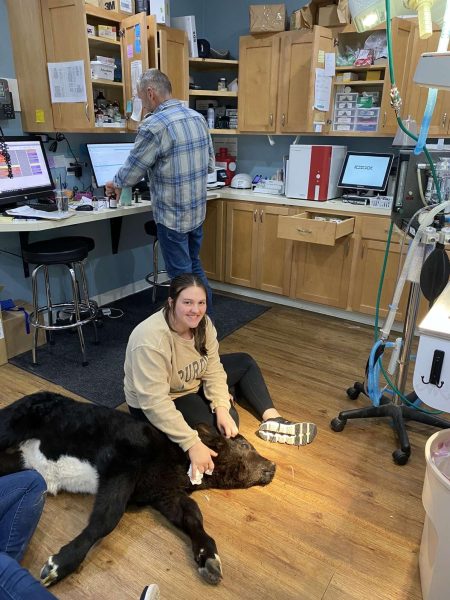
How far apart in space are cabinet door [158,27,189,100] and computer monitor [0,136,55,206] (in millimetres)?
999

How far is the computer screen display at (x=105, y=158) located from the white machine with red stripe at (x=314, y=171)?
4.02 feet

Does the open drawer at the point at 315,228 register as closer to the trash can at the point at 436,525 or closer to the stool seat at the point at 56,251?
the stool seat at the point at 56,251

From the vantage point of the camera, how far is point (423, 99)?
3.00 meters

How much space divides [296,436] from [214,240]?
218 cm

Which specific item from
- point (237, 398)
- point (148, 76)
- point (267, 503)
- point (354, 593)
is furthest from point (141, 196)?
point (354, 593)

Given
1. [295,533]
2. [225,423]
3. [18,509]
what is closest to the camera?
[18,509]

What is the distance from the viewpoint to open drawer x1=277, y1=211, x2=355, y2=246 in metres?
3.06

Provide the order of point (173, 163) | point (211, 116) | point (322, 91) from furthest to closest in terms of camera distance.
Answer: point (211, 116), point (322, 91), point (173, 163)

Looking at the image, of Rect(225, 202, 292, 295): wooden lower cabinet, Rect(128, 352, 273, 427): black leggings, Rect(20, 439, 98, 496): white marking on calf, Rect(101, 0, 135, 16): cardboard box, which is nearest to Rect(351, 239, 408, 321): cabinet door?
Rect(225, 202, 292, 295): wooden lower cabinet

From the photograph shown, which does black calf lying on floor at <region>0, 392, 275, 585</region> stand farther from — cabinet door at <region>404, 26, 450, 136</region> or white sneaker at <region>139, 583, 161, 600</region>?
cabinet door at <region>404, 26, 450, 136</region>

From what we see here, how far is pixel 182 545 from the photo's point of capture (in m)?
1.58

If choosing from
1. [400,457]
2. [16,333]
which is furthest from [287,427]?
[16,333]

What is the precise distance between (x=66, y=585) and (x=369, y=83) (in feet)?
10.7

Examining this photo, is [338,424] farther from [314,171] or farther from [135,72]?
[135,72]
